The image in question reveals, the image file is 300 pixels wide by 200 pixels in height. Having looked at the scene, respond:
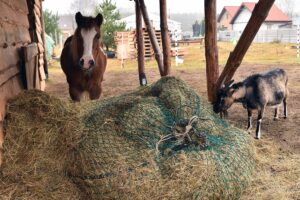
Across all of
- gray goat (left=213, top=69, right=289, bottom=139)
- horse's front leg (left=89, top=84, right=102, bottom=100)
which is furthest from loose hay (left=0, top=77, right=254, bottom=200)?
horse's front leg (left=89, top=84, right=102, bottom=100)

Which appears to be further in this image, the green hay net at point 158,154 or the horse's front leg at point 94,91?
the horse's front leg at point 94,91

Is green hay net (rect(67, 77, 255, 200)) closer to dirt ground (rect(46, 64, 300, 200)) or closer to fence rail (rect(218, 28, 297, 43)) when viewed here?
dirt ground (rect(46, 64, 300, 200))

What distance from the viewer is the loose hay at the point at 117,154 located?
10.3 ft

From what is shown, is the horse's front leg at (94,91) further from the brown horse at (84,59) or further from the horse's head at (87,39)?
the horse's head at (87,39)

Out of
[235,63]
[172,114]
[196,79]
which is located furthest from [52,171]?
[196,79]

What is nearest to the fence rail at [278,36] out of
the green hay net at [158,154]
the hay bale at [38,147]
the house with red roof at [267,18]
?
the house with red roof at [267,18]

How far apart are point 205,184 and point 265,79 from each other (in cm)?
399

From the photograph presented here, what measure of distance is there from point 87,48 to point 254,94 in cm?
309

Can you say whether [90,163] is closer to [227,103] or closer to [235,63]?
[235,63]

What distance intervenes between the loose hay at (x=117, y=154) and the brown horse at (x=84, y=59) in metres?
1.64

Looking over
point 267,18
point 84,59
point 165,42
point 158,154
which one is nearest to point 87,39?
point 84,59

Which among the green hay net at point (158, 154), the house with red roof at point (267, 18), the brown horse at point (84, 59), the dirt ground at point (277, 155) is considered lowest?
the dirt ground at point (277, 155)

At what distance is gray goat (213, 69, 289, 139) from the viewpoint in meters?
6.03

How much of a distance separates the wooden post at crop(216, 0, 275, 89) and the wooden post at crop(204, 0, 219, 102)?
15cm
